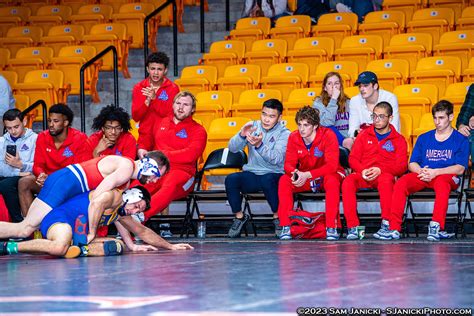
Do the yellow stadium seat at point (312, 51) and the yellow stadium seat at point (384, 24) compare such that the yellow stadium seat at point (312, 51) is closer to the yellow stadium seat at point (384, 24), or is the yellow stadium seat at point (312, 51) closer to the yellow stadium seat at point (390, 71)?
the yellow stadium seat at point (384, 24)

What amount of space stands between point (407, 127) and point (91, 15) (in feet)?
22.2

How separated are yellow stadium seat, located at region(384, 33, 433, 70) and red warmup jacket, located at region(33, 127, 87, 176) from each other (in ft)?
13.2

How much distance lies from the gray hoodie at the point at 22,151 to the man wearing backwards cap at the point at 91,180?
2.86m

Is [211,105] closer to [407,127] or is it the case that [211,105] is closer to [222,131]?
[222,131]

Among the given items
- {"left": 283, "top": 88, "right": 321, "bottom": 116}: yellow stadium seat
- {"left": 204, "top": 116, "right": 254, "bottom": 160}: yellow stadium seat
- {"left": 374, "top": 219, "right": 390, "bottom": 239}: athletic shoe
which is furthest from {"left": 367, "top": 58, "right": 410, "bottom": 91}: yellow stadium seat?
{"left": 374, "top": 219, "right": 390, "bottom": 239}: athletic shoe

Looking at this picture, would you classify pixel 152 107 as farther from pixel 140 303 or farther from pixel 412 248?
pixel 140 303

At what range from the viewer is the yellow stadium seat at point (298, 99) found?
12.0 metres

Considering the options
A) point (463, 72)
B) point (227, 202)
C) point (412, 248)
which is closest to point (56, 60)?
point (227, 202)

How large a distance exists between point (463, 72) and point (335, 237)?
9.91 ft

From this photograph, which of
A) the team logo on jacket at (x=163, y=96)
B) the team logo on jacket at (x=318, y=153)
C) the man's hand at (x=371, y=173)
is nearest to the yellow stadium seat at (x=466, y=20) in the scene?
the team logo on jacket at (x=318, y=153)

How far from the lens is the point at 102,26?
15.5m

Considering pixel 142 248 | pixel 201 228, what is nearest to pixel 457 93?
pixel 201 228

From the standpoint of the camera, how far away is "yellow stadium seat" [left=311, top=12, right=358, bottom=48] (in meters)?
13.7

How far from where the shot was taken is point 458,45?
1235 cm
